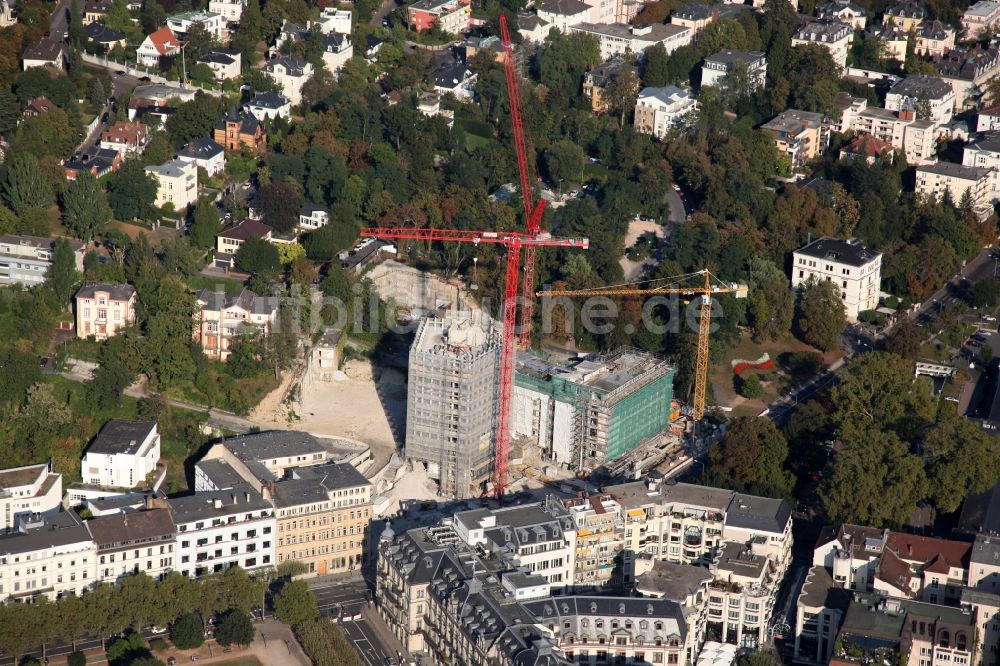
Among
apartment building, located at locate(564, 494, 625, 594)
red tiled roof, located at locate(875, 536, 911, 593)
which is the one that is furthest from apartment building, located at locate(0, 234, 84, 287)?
red tiled roof, located at locate(875, 536, 911, 593)

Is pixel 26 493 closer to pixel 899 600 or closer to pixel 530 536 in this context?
pixel 530 536

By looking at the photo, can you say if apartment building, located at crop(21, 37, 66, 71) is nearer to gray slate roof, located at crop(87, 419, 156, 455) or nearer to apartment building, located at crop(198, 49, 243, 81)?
apartment building, located at crop(198, 49, 243, 81)

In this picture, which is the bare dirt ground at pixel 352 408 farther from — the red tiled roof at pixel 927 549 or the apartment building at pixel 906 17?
the apartment building at pixel 906 17

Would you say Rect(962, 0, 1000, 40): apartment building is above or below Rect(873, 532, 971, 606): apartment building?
above

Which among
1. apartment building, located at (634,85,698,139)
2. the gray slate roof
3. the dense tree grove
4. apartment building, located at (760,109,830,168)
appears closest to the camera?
the dense tree grove

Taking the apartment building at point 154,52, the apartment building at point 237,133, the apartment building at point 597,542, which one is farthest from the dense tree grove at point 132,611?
the apartment building at point 154,52

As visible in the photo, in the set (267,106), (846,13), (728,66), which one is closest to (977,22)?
(846,13)

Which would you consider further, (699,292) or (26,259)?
(699,292)
